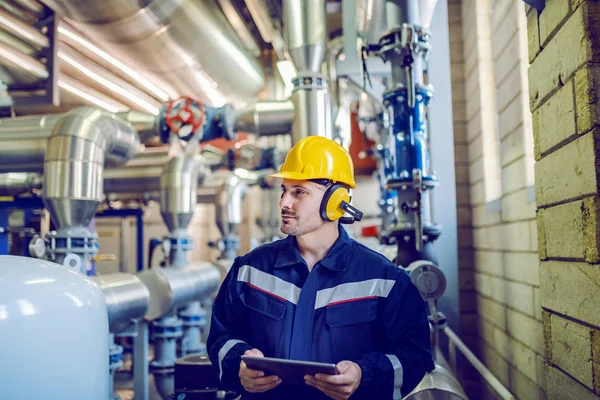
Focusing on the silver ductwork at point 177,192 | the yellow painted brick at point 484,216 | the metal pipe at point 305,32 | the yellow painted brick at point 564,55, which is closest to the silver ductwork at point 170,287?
the silver ductwork at point 177,192

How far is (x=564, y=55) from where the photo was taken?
1443 millimetres

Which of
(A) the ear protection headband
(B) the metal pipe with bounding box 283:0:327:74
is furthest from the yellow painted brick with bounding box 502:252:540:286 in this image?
(B) the metal pipe with bounding box 283:0:327:74

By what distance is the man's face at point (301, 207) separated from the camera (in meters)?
1.67

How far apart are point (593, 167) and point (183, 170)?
3.62 m

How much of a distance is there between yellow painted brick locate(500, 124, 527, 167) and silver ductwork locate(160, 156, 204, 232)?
99.6 inches

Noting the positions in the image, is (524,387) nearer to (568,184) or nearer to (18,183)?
(568,184)

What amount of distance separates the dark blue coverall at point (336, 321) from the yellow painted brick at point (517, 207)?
113 centimetres

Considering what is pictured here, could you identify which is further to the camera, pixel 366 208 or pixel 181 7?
pixel 366 208

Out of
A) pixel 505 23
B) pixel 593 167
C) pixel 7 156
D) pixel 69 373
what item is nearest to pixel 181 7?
pixel 7 156

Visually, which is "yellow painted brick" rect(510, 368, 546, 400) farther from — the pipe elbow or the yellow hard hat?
the pipe elbow

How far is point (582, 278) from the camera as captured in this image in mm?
1378

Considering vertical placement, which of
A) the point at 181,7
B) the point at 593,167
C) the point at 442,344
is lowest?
the point at 442,344

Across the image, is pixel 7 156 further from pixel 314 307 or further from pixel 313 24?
pixel 314 307

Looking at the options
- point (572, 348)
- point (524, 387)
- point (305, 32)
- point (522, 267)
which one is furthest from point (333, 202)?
point (305, 32)
